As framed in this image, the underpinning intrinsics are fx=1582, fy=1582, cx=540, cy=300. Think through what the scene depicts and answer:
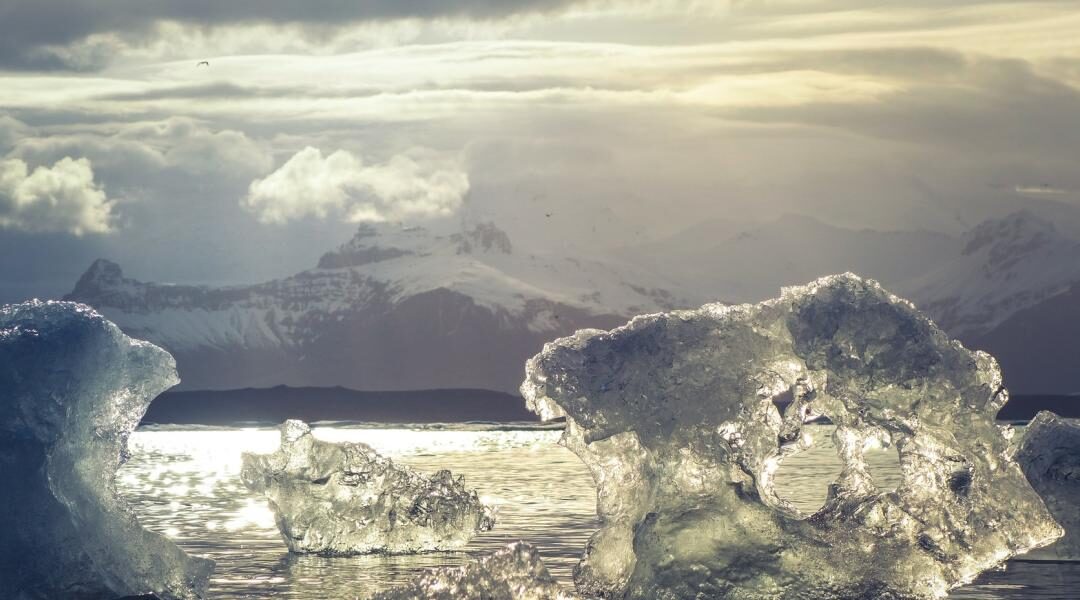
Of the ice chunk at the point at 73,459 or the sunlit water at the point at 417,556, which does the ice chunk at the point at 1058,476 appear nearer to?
the sunlit water at the point at 417,556

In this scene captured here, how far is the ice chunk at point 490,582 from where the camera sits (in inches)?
1108

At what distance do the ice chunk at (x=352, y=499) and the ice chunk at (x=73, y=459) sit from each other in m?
6.40

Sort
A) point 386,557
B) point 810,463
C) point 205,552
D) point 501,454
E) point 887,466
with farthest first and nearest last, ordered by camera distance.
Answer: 1. point 501,454
2. point 810,463
3. point 887,466
4. point 205,552
5. point 386,557

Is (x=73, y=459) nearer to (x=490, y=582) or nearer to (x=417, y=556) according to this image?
(x=417, y=556)

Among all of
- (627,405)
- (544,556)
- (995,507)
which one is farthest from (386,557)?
(995,507)

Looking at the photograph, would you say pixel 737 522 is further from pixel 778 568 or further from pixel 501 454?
pixel 501 454

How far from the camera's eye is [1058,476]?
3838cm

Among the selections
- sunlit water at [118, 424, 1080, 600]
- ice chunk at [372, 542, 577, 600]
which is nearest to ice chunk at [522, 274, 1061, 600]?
sunlit water at [118, 424, 1080, 600]

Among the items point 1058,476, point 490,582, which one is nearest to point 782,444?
point 490,582

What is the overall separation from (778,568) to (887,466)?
2506 inches

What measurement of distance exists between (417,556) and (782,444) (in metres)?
12.1

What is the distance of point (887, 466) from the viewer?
3617 inches

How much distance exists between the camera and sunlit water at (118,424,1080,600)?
115ft

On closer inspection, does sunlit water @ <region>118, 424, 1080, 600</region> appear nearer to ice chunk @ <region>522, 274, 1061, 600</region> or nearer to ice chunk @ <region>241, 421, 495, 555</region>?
ice chunk @ <region>241, 421, 495, 555</region>
